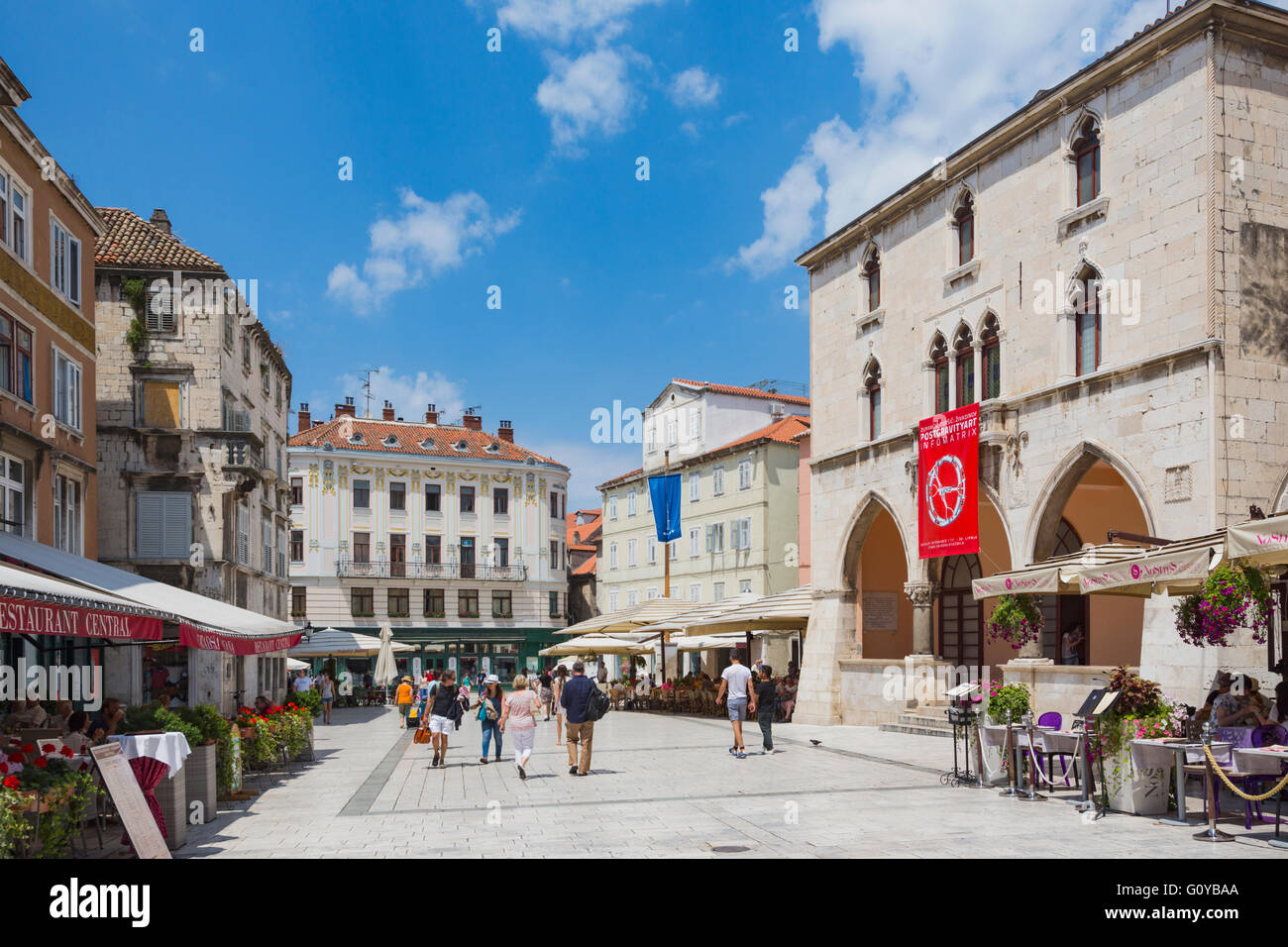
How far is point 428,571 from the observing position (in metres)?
63.4

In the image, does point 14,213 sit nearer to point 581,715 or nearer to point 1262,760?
point 581,715

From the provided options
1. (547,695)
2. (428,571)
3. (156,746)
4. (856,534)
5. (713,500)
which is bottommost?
(547,695)

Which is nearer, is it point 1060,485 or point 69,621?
point 69,621

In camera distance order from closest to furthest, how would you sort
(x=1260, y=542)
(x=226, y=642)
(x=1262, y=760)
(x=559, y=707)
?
(x=1262, y=760), (x=1260, y=542), (x=226, y=642), (x=559, y=707)

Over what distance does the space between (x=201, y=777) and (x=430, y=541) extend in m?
51.4

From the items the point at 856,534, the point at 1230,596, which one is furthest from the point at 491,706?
the point at 856,534

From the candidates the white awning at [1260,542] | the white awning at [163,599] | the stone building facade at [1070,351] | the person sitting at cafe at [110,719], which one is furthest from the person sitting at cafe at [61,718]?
the stone building facade at [1070,351]

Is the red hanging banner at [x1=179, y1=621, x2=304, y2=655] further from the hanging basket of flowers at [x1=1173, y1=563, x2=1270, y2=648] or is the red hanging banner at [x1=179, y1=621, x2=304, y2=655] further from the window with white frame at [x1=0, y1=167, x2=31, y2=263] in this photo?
the hanging basket of flowers at [x1=1173, y1=563, x2=1270, y2=648]

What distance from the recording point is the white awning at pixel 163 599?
1388cm

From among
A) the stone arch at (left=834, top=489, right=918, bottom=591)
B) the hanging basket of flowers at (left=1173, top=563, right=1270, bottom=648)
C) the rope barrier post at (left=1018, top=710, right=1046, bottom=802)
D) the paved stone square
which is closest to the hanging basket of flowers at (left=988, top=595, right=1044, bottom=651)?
the paved stone square

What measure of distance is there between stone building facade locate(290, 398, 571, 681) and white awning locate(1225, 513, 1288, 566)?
52.5 meters

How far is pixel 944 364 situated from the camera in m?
26.3

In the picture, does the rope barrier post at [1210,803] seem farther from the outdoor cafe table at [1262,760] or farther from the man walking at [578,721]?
the man walking at [578,721]
